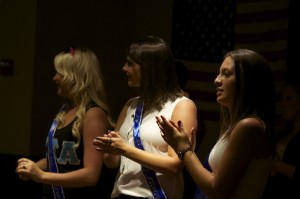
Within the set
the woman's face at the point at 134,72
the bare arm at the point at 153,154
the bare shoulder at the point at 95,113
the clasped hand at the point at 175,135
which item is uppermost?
the woman's face at the point at 134,72

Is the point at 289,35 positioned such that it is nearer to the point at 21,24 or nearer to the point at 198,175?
the point at 21,24

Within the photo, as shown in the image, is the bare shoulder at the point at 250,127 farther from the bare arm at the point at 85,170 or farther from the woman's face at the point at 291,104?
the woman's face at the point at 291,104

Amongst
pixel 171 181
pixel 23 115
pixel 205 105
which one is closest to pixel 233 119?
pixel 171 181

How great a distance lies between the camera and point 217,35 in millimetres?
5133

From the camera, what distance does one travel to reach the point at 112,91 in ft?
17.3

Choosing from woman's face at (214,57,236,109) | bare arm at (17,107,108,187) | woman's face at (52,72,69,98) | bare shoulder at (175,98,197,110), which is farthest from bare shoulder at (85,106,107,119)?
woman's face at (214,57,236,109)

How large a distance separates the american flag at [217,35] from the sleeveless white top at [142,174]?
2.41 metres

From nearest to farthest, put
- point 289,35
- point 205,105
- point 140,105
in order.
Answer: point 140,105 → point 289,35 → point 205,105

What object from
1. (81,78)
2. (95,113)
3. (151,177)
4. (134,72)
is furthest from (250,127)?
(81,78)

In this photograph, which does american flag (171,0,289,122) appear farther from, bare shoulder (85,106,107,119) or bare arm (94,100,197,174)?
bare arm (94,100,197,174)

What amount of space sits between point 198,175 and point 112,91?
126 inches

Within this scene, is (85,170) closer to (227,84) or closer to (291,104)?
(227,84)

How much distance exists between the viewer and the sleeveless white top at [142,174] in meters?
2.57

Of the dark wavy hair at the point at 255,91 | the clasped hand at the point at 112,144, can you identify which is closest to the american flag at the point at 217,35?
the clasped hand at the point at 112,144
